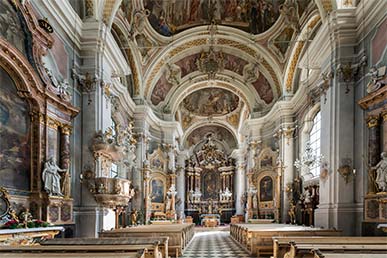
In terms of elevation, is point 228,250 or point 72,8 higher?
A: point 72,8

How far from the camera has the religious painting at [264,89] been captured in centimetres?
2050

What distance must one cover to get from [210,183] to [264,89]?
1391 cm

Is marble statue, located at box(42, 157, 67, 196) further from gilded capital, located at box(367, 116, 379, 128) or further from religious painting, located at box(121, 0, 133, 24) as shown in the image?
religious painting, located at box(121, 0, 133, 24)

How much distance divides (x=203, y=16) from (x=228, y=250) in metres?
11.1

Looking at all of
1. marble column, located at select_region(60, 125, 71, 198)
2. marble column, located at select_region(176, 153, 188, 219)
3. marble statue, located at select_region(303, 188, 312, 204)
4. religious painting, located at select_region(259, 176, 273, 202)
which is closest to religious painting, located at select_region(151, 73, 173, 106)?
marble column, located at select_region(176, 153, 188, 219)

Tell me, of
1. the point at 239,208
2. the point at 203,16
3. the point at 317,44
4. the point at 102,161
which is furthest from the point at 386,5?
the point at 239,208

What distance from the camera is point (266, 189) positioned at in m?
20.4

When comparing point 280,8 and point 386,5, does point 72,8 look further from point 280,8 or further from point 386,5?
point 280,8

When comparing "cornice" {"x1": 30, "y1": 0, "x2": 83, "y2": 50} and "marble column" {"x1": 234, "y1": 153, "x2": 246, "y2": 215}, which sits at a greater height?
"cornice" {"x1": 30, "y1": 0, "x2": 83, "y2": 50}

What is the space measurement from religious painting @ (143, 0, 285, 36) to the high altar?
47.7 ft

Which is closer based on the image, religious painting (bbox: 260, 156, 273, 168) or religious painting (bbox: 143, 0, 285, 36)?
religious painting (bbox: 143, 0, 285, 36)

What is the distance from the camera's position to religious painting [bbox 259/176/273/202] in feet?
65.7

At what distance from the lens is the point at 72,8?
1090 cm

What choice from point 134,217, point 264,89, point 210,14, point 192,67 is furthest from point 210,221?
point 210,14
